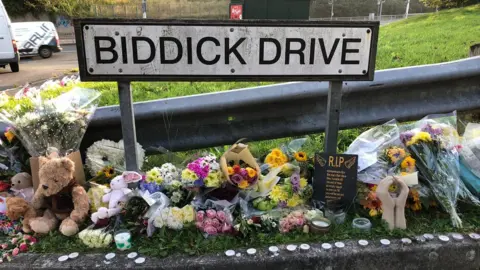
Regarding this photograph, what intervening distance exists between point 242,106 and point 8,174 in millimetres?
1787

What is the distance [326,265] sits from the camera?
6.79 ft

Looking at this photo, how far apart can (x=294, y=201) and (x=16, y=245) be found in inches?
63.4

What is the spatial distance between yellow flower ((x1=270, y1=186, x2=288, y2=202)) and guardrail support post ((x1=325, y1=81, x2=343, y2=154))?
38 cm

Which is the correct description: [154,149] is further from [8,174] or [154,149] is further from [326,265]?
[326,265]

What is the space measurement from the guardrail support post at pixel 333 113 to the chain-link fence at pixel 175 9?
36.6 m

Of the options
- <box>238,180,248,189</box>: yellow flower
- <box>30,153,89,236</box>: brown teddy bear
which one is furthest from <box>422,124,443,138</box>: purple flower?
<box>30,153,89,236</box>: brown teddy bear

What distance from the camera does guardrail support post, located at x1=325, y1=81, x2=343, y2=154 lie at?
2393mm

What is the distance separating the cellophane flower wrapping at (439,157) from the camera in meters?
2.38

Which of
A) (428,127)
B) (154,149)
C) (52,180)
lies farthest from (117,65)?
(428,127)

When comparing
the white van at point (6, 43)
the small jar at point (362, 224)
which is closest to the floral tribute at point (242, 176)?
the small jar at point (362, 224)

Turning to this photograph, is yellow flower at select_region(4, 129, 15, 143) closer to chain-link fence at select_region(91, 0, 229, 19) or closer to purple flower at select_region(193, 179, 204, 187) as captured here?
purple flower at select_region(193, 179, 204, 187)

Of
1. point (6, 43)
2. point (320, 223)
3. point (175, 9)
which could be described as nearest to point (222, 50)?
point (320, 223)

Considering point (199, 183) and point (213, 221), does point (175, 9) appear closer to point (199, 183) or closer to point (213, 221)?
point (199, 183)

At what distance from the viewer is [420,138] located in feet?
8.46
